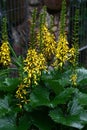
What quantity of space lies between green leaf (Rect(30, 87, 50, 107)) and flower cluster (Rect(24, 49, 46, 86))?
0.22ft

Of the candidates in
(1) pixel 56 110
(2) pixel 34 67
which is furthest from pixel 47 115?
Result: (2) pixel 34 67

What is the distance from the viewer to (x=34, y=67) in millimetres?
2992

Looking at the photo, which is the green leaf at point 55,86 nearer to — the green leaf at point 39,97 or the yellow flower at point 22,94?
the green leaf at point 39,97

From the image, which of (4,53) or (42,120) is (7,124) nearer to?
(42,120)

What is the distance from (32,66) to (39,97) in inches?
7.7

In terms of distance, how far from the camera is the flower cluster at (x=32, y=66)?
297 centimetres

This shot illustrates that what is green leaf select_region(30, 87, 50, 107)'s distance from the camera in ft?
9.53

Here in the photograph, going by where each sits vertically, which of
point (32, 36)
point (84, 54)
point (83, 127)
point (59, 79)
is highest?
point (32, 36)

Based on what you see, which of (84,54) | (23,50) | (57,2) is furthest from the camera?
(84,54)

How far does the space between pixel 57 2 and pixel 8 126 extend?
3.36 metres

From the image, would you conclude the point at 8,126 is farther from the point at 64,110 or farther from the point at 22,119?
the point at 64,110

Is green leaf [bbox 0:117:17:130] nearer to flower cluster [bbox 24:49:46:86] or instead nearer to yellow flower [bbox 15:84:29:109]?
yellow flower [bbox 15:84:29:109]

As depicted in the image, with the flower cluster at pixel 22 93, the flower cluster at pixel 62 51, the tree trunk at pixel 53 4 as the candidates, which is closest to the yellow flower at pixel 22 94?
the flower cluster at pixel 22 93

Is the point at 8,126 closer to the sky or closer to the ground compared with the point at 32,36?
closer to the ground
